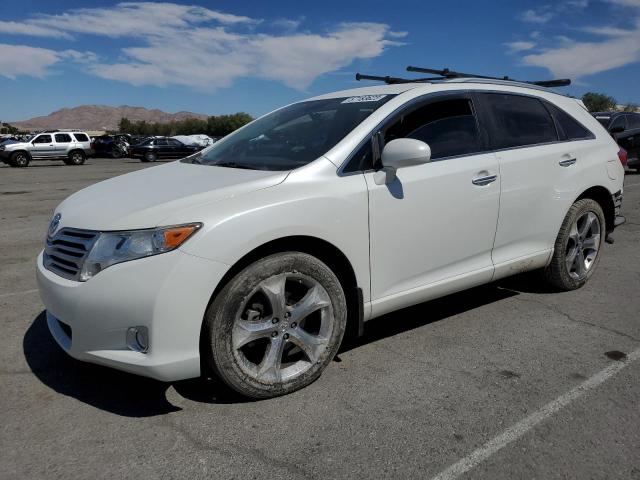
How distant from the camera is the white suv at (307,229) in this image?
2.52 m

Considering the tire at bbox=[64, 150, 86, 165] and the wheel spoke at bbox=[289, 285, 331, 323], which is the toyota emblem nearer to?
the wheel spoke at bbox=[289, 285, 331, 323]

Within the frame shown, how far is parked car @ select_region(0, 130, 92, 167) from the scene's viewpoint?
2817 centimetres

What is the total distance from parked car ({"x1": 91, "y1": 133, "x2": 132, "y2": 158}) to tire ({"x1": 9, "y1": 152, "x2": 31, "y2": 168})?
9121 mm

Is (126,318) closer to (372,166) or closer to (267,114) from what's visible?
(372,166)

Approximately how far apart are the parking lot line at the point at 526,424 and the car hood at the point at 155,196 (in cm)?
159

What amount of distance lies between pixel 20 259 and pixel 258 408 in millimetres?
Result: 4454

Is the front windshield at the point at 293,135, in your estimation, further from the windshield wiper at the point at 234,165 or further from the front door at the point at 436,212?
the front door at the point at 436,212

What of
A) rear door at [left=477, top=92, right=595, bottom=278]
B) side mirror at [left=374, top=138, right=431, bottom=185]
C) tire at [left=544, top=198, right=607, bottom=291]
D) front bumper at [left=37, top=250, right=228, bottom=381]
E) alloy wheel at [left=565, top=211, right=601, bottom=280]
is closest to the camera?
front bumper at [left=37, top=250, right=228, bottom=381]

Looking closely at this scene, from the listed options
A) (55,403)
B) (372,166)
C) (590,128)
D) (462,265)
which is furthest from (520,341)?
(55,403)

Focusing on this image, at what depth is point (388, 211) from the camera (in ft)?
10.3

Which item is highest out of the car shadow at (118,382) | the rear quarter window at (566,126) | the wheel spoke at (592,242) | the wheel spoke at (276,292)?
the rear quarter window at (566,126)

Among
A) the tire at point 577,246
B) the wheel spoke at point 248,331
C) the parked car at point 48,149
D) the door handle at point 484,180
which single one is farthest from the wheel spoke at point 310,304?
the parked car at point 48,149

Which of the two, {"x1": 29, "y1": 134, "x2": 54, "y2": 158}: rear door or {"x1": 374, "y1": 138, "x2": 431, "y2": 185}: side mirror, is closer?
{"x1": 374, "y1": 138, "x2": 431, "y2": 185}: side mirror

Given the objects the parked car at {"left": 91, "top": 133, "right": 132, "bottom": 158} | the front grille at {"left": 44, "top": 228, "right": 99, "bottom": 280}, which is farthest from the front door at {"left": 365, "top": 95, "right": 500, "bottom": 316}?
the parked car at {"left": 91, "top": 133, "right": 132, "bottom": 158}
